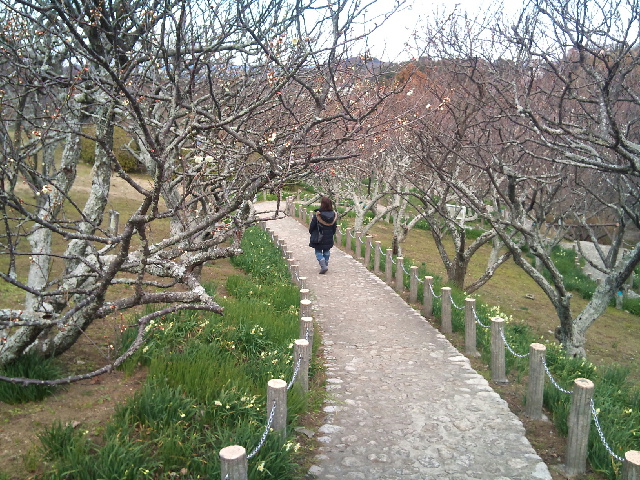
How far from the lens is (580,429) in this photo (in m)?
4.10

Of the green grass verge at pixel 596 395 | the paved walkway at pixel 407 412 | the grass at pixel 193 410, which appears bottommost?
the paved walkway at pixel 407 412

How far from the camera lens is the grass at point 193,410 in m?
3.28

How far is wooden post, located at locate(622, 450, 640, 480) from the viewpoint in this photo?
331 centimetres

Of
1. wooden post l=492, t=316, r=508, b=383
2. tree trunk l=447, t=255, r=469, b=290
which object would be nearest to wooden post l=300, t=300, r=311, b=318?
wooden post l=492, t=316, r=508, b=383

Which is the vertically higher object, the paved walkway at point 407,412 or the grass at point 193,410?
the grass at point 193,410

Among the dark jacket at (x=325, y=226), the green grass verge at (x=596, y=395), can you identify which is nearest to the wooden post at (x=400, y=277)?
the dark jacket at (x=325, y=226)

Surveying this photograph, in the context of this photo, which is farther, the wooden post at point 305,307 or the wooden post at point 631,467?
the wooden post at point 305,307

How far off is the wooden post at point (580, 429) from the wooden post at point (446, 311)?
3.42 meters

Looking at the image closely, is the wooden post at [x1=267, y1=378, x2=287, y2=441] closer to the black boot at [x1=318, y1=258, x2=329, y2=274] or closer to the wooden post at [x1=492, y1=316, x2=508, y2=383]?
the wooden post at [x1=492, y1=316, x2=508, y2=383]

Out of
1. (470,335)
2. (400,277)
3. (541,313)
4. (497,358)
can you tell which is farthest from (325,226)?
(541,313)

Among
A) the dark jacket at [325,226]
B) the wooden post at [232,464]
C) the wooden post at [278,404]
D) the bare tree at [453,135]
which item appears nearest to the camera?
the wooden post at [232,464]

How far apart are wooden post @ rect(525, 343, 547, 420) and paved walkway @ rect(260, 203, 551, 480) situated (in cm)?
24

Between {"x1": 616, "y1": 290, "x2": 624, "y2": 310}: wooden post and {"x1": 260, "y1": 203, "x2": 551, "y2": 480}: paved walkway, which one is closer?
{"x1": 260, "y1": 203, "x2": 551, "y2": 480}: paved walkway

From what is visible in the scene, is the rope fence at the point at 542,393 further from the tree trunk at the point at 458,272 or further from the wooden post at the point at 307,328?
the tree trunk at the point at 458,272
